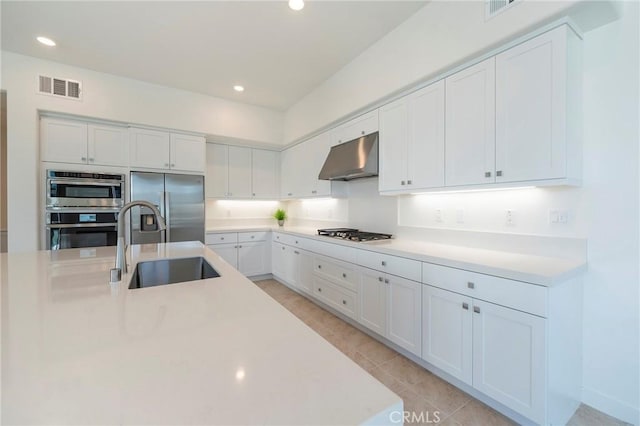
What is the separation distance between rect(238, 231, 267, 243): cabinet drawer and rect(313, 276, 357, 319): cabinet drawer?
1458 mm

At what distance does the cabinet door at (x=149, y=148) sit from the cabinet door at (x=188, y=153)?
0.09m

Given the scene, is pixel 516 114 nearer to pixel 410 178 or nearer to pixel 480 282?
pixel 410 178

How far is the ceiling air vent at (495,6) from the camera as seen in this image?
1.78m

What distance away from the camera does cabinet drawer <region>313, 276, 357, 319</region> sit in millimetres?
2768

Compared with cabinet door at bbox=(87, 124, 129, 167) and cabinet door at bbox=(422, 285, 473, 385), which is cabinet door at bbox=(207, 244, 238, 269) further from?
cabinet door at bbox=(422, 285, 473, 385)

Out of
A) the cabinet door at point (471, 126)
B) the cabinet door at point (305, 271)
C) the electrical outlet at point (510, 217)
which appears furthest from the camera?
the cabinet door at point (305, 271)

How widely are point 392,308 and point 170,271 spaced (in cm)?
174

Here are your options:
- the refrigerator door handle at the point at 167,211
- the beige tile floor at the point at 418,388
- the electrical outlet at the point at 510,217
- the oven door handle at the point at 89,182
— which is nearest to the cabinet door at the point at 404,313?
the beige tile floor at the point at 418,388

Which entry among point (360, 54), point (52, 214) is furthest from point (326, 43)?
point (52, 214)

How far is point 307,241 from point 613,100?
291 centimetres

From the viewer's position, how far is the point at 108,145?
3422 millimetres

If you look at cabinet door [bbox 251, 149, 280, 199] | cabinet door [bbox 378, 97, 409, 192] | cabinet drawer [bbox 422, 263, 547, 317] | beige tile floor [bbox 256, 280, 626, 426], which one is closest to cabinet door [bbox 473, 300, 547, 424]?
cabinet drawer [bbox 422, 263, 547, 317]

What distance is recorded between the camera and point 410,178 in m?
2.52

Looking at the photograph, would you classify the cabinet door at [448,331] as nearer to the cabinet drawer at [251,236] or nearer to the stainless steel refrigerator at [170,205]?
the cabinet drawer at [251,236]
